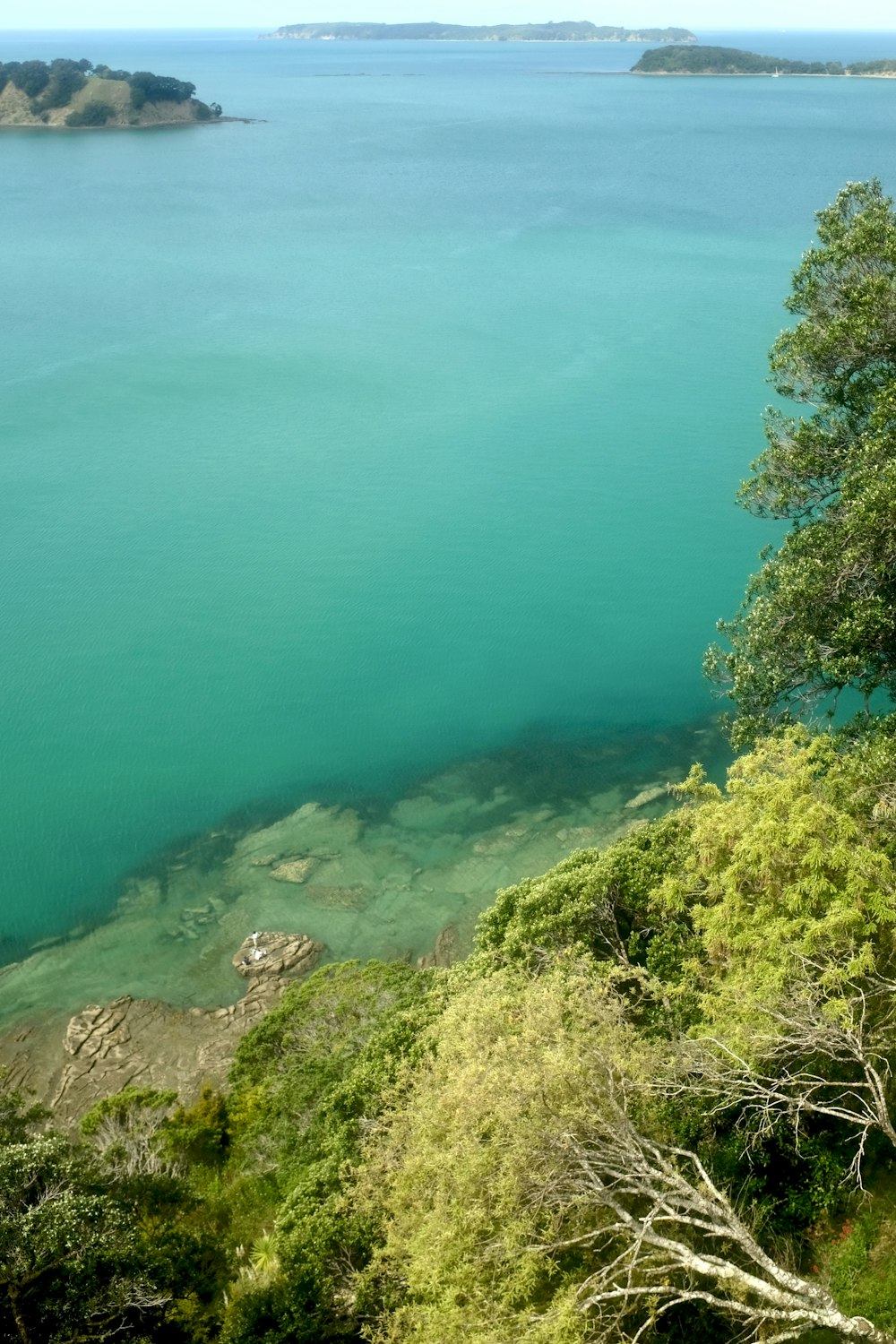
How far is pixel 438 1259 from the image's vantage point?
8055 mm

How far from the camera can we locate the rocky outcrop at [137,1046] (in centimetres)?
1352

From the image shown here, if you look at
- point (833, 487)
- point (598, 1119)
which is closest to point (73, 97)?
point (833, 487)

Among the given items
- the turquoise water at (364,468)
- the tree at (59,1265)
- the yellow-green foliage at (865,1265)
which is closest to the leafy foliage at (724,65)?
the turquoise water at (364,468)

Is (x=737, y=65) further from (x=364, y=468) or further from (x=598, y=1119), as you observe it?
(x=598, y=1119)

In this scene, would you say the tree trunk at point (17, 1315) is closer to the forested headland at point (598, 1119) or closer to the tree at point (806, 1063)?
the forested headland at point (598, 1119)

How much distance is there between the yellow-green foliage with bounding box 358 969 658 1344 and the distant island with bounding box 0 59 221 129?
327 ft

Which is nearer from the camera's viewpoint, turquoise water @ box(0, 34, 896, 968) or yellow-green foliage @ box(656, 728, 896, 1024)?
yellow-green foliage @ box(656, 728, 896, 1024)

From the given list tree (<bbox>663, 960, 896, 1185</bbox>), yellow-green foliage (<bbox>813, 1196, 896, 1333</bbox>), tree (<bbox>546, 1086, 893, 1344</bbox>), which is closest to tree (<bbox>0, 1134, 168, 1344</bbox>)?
tree (<bbox>546, 1086, 893, 1344</bbox>)

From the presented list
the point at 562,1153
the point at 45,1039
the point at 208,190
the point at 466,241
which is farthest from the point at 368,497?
the point at 208,190

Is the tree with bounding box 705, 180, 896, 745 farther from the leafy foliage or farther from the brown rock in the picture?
the leafy foliage

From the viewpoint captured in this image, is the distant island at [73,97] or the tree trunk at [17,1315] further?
the distant island at [73,97]

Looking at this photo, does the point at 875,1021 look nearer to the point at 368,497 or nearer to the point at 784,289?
the point at 368,497

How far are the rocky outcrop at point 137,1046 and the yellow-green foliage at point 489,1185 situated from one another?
5336mm

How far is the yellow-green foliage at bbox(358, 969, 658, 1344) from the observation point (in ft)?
Answer: 25.6
